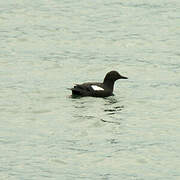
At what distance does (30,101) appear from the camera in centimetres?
2934

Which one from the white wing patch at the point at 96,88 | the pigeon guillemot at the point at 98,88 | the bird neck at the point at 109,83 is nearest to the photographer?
the pigeon guillemot at the point at 98,88

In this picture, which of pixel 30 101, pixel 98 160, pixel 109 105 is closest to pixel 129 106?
pixel 109 105

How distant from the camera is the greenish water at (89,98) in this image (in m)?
23.8

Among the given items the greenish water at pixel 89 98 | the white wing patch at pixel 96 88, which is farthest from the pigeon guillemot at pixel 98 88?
the greenish water at pixel 89 98

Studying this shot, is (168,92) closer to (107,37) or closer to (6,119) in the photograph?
(6,119)

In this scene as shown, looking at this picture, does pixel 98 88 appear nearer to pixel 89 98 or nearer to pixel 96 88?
pixel 96 88

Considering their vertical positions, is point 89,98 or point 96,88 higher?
point 96,88

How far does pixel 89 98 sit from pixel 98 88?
0.44 metres

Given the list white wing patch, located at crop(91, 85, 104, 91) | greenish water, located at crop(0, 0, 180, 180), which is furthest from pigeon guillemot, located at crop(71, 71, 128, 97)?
greenish water, located at crop(0, 0, 180, 180)

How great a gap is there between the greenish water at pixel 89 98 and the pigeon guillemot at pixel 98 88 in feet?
0.65

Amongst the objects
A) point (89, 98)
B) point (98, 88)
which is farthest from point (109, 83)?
point (89, 98)

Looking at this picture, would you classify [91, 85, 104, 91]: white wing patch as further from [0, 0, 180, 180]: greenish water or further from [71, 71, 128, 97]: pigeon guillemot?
[0, 0, 180, 180]: greenish water

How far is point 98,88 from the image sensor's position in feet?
99.8

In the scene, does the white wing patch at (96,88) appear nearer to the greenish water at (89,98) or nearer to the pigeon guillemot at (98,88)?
the pigeon guillemot at (98,88)
